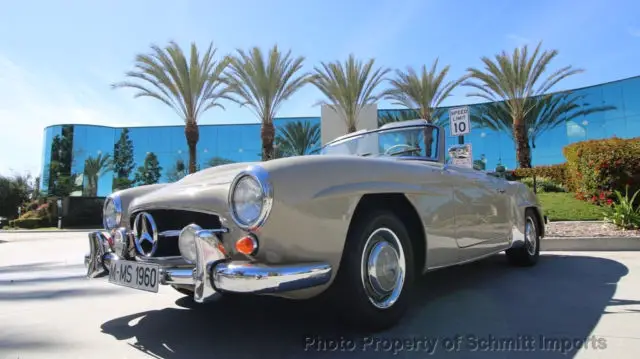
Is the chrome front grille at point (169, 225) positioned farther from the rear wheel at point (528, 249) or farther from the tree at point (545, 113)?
the tree at point (545, 113)

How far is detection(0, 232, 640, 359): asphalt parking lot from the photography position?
2.28 metres

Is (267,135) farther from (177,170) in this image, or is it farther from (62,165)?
(62,165)

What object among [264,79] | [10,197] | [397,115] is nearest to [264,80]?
[264,79]

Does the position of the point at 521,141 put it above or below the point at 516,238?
above

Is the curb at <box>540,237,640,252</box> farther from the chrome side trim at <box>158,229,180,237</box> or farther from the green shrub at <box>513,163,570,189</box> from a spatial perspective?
the green shrub at <box>513,163,570,189</box>

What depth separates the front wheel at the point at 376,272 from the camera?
227cm

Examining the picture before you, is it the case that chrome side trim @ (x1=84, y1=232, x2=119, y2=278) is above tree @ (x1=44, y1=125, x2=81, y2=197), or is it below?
below

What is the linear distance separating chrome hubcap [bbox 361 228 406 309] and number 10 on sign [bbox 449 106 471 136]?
4.68 m

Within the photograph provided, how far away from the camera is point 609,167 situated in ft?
30.9

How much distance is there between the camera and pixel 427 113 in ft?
67.4

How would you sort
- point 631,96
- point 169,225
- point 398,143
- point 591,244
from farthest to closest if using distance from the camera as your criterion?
point 631,96 < point 591,244 < point 398,143 < point 169,225

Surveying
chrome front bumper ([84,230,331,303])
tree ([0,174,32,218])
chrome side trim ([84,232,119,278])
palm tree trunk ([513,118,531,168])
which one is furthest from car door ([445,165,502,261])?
tree ([0,174,32,218])

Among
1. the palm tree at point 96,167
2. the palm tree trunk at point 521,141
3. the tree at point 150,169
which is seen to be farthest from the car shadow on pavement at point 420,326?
the palm tree at point 96,167

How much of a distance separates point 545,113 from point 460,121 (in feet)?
62.5
